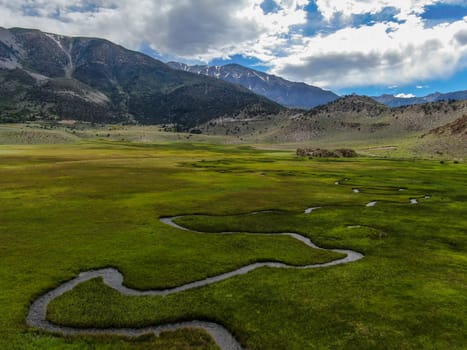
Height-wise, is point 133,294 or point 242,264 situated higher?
point 242,264

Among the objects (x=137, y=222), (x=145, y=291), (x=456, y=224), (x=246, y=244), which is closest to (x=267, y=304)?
(x=145, y=291)

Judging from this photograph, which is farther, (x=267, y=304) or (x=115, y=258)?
(x=115, y=258)

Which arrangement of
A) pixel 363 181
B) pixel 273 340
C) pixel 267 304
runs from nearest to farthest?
pixel 273 340, pixel 267 304, pixel 363 181

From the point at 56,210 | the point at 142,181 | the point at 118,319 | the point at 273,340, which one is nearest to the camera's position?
the point at 273,340

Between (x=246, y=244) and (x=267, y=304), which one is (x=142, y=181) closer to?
(x=246, y=244)

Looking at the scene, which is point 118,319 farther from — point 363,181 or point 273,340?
point 363,181

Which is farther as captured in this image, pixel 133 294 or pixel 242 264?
pixel 242 264

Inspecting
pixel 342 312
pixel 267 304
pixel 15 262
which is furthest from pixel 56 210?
pixel 342 312
